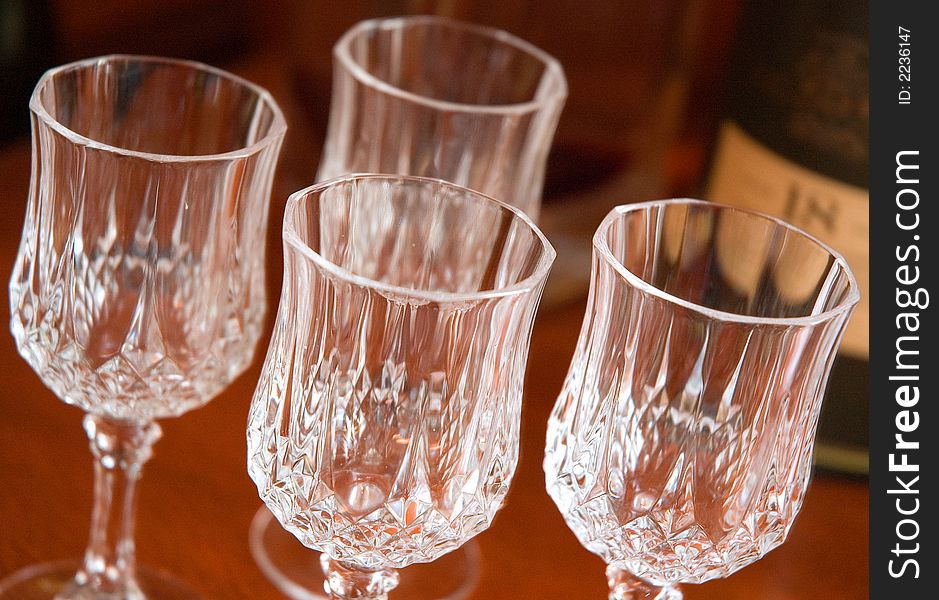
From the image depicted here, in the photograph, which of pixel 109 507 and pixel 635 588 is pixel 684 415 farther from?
pixel 109 507

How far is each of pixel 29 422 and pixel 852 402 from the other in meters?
0.42

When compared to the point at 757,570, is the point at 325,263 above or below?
above

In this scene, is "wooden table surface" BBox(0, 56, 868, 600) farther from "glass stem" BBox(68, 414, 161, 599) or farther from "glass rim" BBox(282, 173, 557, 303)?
"glass rim" BBox(282, 173, 557, 303)

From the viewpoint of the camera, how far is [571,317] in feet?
2.56

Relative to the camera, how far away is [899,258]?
623mm

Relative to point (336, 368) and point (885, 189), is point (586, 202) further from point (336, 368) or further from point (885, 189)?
point (336, 368)

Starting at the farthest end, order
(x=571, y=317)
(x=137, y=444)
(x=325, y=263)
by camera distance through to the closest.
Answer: (x=571, y=317) < (x=137, y=444) < (x=325, y=263)

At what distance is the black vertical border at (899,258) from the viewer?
23.6 inches

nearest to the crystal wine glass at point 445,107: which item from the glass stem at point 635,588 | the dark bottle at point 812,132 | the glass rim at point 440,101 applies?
the glass rim at point 440,101

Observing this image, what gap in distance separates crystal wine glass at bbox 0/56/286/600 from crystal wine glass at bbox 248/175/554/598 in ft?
0.18

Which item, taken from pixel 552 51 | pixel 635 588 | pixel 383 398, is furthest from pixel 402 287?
pixel 552 51

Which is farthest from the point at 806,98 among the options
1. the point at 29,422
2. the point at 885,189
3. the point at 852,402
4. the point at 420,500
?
the point at 29,422

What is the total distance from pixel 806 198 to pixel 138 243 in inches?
13.3

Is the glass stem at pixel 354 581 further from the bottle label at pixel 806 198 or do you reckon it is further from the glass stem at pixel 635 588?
the bottle label at pixel 806 198
